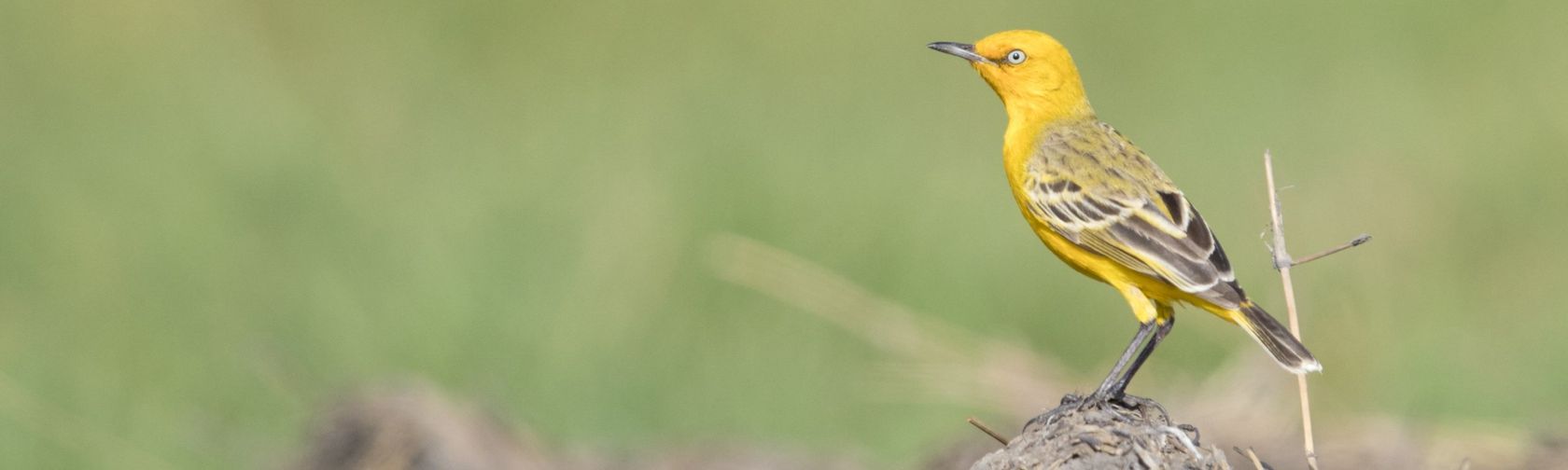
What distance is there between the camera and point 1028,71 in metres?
6.25

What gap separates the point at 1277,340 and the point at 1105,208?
2.07 ft

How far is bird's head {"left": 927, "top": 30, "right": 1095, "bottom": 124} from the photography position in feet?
20.2

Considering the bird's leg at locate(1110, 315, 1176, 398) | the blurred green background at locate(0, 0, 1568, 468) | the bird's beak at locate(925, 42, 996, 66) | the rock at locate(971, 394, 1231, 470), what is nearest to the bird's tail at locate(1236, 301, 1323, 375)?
the bird's leg at locate(1110, 315, 1176, 398)

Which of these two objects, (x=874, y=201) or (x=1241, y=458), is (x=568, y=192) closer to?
(x=874, y=201)

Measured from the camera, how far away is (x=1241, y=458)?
22.0ft

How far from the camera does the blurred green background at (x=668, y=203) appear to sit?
938cm

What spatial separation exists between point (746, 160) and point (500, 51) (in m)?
3.09

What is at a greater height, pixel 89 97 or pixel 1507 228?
pixel 89 97

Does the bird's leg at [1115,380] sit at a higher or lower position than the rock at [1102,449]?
higher

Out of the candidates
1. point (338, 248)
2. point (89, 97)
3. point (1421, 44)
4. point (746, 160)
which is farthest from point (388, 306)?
point (1421, 44)

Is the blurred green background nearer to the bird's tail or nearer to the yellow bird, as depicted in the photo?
the yellow bird

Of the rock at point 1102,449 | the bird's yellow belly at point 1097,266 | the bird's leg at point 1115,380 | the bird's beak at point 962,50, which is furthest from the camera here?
the bird's beak at point 962,50

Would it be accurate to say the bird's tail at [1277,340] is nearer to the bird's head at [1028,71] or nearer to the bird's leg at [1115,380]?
the bird's leg at [1115,380]

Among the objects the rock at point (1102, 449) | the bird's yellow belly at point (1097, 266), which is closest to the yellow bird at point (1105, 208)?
the bird's yellow belly at point (1097, 266)
